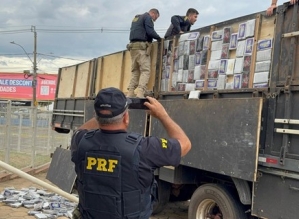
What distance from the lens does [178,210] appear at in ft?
23.9

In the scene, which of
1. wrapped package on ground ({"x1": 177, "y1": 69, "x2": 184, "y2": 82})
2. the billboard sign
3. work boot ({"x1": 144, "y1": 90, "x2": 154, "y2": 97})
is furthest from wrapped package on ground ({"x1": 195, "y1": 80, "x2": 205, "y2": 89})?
the billboard sign

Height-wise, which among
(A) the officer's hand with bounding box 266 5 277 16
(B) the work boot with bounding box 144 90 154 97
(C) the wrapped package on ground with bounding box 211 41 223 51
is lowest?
(B) the work boot with bounding box 144 90 154 97

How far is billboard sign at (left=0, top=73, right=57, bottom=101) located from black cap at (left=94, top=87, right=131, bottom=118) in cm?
4032

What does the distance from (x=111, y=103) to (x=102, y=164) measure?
1.18 feet

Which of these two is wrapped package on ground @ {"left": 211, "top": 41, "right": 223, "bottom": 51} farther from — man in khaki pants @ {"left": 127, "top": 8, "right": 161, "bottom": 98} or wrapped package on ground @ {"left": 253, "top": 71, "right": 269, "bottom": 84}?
man in khaki pants @ {"left": 127, "top": 8, "right": 161, "bottom": 98}

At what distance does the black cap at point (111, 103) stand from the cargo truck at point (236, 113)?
234 cm

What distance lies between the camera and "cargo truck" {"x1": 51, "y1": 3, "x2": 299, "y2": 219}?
13.6 feet

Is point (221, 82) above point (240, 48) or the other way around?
the other way around

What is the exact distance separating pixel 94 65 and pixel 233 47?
13.6 ft

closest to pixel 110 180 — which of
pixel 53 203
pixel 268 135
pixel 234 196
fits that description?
pixel 268 135

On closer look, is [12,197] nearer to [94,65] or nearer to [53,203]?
[53,203]

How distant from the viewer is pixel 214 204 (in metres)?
5.21

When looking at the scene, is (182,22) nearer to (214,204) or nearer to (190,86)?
(190,86)

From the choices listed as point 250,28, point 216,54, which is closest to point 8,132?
point 216,54
